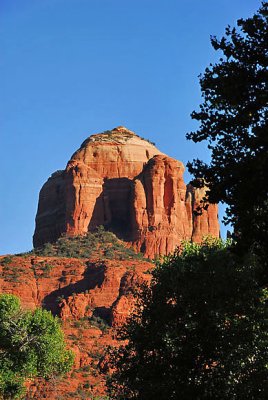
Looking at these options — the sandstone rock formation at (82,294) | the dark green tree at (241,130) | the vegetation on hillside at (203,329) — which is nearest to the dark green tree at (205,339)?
the vegetation on hillside at (203,329)

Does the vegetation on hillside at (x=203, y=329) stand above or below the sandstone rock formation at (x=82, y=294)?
below

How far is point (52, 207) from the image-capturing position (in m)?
166

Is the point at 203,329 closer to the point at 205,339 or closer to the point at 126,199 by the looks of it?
the point at 205,339

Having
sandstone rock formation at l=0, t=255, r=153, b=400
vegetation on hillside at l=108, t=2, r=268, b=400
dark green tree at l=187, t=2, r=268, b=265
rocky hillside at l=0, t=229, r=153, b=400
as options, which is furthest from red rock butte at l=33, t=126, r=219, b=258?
dark green tree at l=187, t=2, r=268, b=265

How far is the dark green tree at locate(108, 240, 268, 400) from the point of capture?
3756cm

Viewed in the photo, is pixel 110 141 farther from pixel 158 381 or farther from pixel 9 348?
pixel 158 381

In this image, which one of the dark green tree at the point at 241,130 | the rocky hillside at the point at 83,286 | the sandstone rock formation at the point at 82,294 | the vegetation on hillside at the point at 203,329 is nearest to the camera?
the dark green tree at the point at 241,130

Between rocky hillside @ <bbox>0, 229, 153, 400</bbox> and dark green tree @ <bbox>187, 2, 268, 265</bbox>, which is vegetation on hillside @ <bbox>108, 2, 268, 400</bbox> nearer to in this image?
dark green tree @ <bbox>187, 2, 268, 265</bbox>

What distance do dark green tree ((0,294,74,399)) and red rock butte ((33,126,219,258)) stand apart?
77.3 metres

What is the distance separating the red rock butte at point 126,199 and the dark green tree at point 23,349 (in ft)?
254

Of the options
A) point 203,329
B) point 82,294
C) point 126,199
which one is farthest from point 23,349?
point 126,199

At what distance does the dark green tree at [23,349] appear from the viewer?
220 ft

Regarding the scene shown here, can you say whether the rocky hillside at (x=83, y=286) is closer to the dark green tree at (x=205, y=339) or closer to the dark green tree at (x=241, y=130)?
the dark green tree at (x=205, y=339)

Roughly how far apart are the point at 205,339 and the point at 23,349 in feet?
99.4
